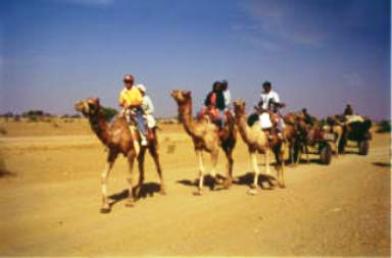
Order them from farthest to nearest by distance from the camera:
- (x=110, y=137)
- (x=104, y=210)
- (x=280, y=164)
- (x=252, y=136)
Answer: (x=280, y=164) → (x=252, y=136) → (x=110, y=137) → (x=104, y=210)

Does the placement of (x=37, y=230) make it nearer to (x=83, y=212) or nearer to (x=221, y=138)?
(x=83, y=212)

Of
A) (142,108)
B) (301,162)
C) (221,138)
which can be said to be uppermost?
(142,108)

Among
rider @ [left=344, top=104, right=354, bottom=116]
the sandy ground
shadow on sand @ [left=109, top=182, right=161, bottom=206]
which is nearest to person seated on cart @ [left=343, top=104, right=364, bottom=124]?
rider @ [left=344, top=104, right=354, bottom=116]

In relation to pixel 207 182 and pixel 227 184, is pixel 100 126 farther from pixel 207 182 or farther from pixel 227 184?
pixel 207 182

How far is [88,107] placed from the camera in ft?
31.4

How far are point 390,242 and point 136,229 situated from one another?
434 centimetres

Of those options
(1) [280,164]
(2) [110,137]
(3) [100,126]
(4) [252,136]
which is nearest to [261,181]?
(1) [280,164]

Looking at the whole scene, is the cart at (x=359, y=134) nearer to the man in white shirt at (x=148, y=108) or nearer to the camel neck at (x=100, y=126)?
the man in white shirt at (x=148, y=108)

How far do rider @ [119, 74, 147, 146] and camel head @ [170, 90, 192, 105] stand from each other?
3.37 feet

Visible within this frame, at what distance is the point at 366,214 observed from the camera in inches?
343

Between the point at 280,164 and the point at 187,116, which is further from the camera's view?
the point at 280,164

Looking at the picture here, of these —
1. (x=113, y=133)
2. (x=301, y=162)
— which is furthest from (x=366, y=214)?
(x=301, y=162)

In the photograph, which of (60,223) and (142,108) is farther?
(142,108)

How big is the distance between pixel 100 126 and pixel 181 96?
104 inches
